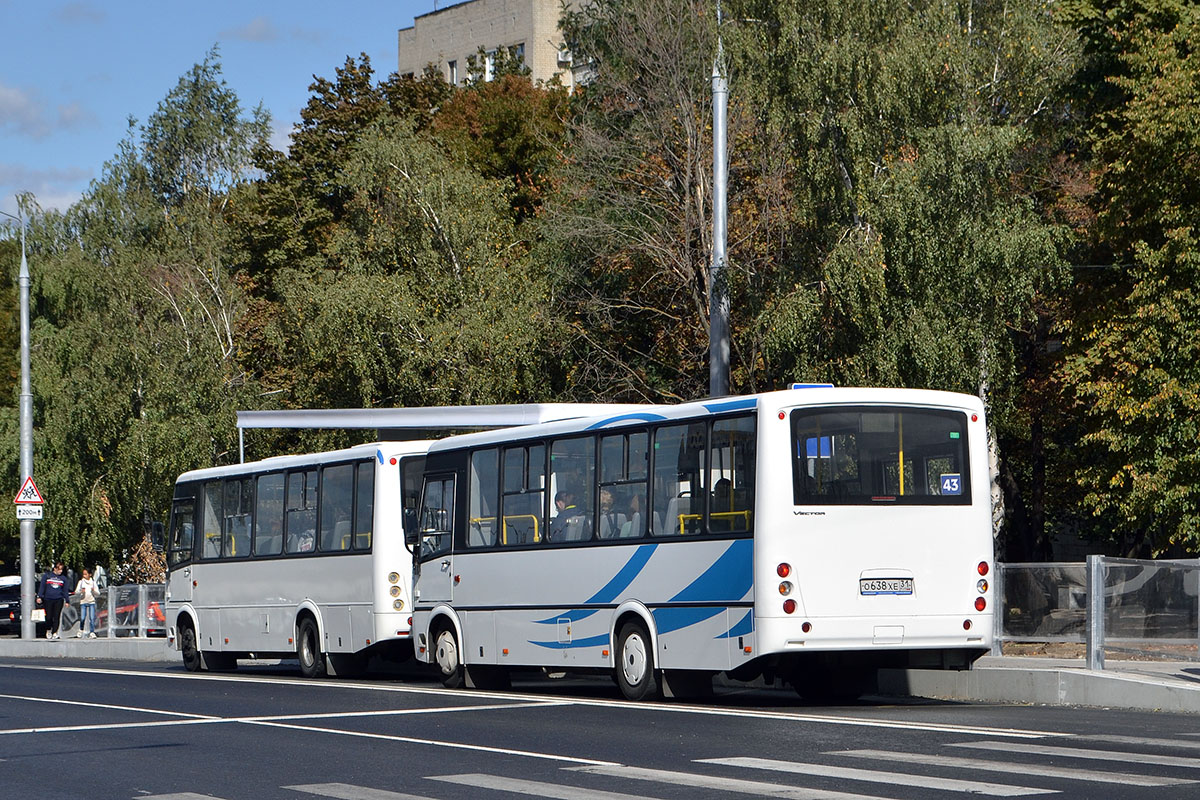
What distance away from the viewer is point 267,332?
43281mm

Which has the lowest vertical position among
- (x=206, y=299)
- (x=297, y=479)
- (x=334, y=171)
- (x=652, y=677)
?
(x=652, y=677)

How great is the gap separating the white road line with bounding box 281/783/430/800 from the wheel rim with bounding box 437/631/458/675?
10554 mm

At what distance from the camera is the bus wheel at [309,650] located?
24922 mm

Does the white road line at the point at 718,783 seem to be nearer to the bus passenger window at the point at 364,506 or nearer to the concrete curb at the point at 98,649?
the bus passenger window at the point at 364,506

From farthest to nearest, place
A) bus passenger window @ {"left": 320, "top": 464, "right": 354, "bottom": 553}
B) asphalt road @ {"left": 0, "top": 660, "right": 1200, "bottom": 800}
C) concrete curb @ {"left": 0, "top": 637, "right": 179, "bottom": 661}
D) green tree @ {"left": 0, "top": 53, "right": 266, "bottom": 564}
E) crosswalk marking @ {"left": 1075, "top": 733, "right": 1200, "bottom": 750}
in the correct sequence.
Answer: green tree @ {"left": 0, "top": 53, "right": 266, "bottom": 564} < concrete curb @ {"left": 0, "top": 637, "right": 179, "bottom": 661} < bus passenger window @ {"left": 320, "top": 464, "right": 354, "bottom": 553} < crosswalk marking @ {"left": 1075, "top": 733, "right": 1200, "bottom": 750} < asphalt road @ {"left": 0, "top": 660, "right": 1200, "bottom": 800}

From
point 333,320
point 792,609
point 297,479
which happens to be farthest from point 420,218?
point 792,609

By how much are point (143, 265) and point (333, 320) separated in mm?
15643

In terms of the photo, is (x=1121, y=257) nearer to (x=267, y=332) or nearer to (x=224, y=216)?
(x=267, y=332)

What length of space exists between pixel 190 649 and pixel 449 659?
8.48 meters

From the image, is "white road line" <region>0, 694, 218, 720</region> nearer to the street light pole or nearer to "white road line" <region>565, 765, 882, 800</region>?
"white road line" <region>565, 765, 882, 800</region>

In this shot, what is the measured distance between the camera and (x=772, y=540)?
16656mm

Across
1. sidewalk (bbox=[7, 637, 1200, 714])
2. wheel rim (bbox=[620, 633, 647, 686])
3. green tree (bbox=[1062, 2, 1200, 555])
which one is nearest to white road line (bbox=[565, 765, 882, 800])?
wheel rim (bbox=[620, 633, 647, 686])

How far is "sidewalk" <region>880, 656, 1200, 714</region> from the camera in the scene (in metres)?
16.6

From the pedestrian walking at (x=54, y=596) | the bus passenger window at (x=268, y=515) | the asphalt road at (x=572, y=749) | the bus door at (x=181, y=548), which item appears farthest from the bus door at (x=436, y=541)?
the pedestrian walking at (x=54, y=596)
